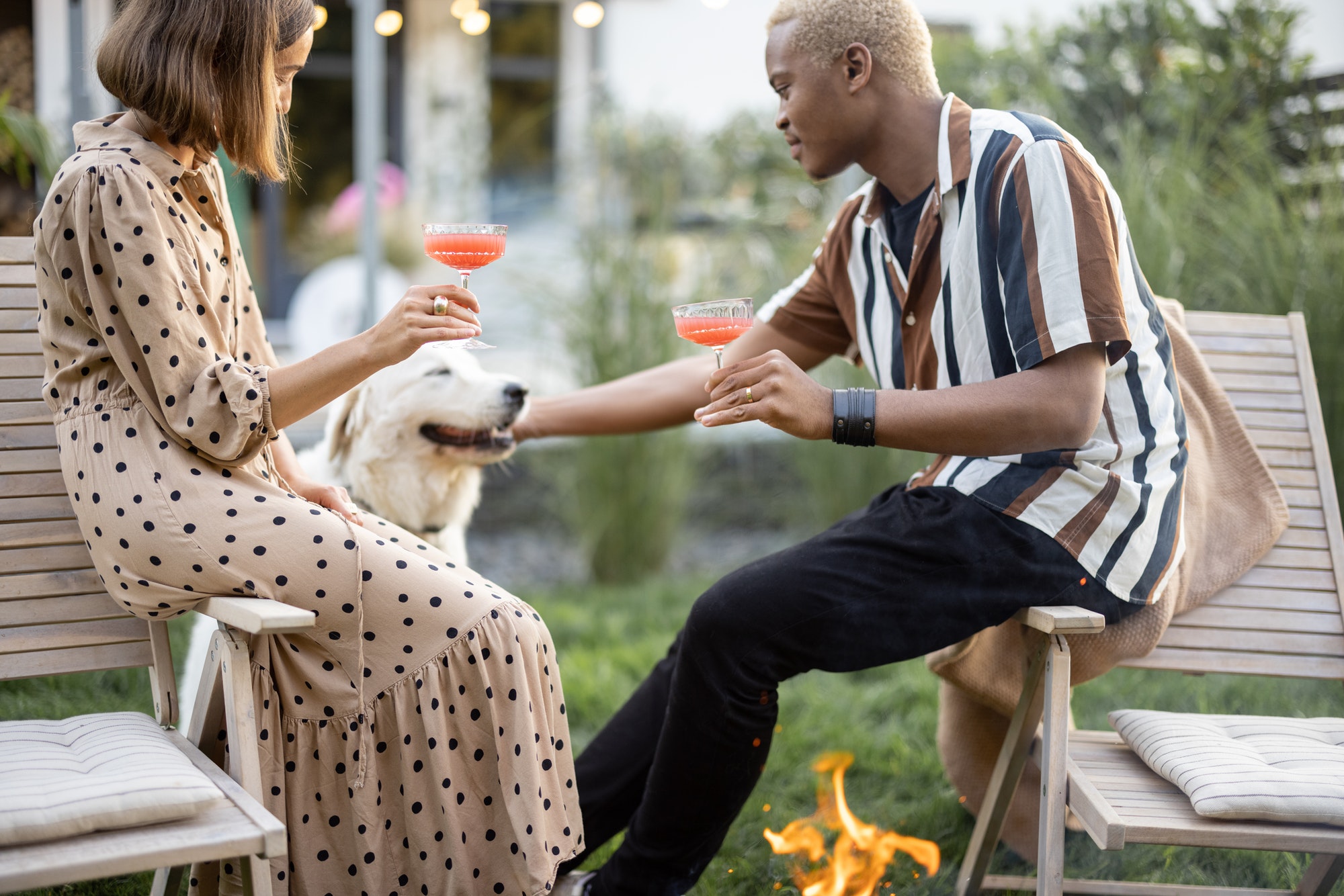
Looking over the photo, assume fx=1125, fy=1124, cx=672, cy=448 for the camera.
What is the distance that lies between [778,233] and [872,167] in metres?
Result: 3.19

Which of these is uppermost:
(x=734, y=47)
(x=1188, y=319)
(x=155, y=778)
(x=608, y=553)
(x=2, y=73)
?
(x=734, y=47)

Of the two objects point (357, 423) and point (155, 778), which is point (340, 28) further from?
point (155, 778)

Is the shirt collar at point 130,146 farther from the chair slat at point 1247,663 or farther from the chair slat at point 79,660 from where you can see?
the chair slat at point 1247,663

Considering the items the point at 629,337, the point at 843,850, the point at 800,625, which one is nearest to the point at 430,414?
the point at 800,625

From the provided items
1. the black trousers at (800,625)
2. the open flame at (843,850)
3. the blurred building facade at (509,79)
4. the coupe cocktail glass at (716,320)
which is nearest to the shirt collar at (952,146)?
the coupe cocktail glass at (716,320)

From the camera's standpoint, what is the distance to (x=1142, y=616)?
2346 millimetres

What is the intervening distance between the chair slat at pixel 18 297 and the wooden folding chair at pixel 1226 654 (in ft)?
7.01

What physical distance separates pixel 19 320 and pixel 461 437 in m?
1.05

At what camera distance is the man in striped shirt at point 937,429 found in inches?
82.6

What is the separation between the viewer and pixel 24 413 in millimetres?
2289

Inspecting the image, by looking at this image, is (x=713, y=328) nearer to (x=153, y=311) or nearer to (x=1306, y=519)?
(x=153, y=311)

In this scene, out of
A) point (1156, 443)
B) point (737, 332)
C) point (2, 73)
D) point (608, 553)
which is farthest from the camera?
point (608, 553)

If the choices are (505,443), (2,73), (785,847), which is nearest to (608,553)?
(505,443)

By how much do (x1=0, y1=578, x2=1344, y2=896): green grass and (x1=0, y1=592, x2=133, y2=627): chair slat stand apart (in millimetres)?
659
